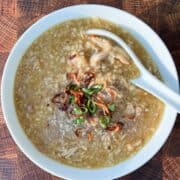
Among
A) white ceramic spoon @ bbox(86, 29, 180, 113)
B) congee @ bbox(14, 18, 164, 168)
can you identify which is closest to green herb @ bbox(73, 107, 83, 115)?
congee @ bbox(14, 18, 164, 168)

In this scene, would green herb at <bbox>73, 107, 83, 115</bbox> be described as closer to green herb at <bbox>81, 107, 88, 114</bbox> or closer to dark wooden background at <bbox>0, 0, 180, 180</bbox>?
green herb at <bbox>81, 107, 88, 114</bbox>

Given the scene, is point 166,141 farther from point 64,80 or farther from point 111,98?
point 64,80

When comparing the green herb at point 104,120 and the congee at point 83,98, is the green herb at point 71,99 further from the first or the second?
the green herb at point 104,120

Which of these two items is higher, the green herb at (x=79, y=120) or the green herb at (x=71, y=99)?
the green herb at (x=71, y=99)

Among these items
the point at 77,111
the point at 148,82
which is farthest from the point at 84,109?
the point at 148,82

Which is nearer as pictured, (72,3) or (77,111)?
(77,111)

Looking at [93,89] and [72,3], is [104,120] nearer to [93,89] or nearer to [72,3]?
[93,89]

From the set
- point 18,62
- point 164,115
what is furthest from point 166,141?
point 18,62

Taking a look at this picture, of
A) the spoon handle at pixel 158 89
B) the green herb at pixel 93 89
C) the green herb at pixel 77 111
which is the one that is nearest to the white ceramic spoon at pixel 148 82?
the spoon handle at pixel 158 89
